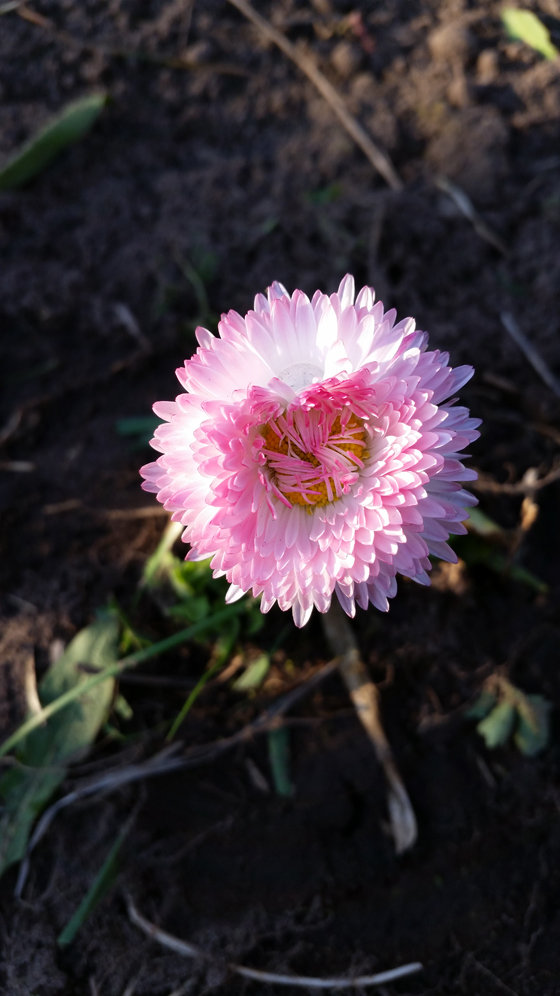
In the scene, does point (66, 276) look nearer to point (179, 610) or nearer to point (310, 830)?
point (179, 610)

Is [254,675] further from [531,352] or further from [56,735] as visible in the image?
[531,352]

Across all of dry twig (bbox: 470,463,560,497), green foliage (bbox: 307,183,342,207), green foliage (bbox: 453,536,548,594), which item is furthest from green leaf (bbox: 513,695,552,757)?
green foliage (bbox: 307,183,342,207)

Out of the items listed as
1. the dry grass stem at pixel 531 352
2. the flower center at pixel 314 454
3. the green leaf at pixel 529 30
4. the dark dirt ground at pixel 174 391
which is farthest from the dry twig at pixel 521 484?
the green leaf at pixel 529 30

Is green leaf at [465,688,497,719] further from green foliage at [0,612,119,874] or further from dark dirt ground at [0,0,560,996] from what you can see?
green foliage at [0,612,119,874]

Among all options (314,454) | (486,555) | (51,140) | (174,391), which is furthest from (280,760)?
(51,140)

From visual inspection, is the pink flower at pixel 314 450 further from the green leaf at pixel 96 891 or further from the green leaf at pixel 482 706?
the green leaf at pixel 96 891

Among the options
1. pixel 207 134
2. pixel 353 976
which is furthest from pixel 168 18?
pixel 353 976

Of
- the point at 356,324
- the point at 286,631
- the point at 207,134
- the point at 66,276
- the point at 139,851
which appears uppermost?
the point at 207,134
